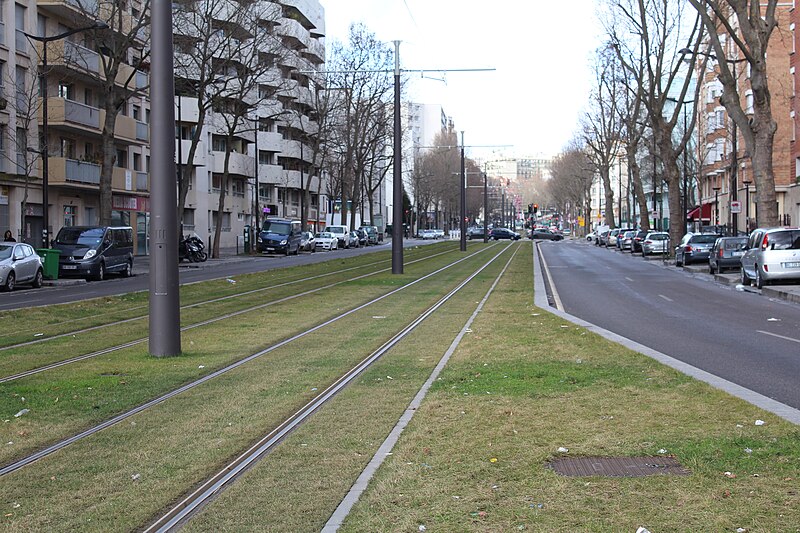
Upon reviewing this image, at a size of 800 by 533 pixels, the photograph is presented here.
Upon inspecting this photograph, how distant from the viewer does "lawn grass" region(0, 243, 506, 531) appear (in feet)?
18.8

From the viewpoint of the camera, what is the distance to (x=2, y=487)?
6.17m

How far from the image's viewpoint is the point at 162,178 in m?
12.0

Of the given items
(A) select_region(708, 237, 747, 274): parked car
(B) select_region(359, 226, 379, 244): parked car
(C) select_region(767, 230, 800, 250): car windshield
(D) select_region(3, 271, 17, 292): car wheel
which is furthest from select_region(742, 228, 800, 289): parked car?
(B) select_region(359, 226, 379, 244): parked car

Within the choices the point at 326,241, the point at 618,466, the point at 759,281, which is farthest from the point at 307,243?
the point at 618,466

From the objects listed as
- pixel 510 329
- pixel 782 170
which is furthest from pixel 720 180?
pixel 510 329

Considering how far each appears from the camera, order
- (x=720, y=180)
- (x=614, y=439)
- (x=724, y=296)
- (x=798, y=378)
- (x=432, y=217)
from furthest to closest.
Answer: (x=432, y=217) < (x=720, y=180) < (x=724, y=296) < (x=798, y=378) < (x=614, y=439)

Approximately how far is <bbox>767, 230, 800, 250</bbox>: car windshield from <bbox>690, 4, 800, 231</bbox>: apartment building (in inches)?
901

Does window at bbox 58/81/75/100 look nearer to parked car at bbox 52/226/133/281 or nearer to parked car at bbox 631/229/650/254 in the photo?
parked car at bbox 52/226/133/281

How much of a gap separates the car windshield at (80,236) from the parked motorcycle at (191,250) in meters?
12.5

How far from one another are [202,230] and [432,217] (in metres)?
102

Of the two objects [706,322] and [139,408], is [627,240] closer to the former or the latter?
[706,322]

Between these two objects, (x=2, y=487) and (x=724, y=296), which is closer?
(x=2, y=487)

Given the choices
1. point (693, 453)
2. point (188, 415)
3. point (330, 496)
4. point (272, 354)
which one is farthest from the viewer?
point (272, 354)

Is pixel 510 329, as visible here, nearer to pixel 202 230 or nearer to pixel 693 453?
pixel 693 453
